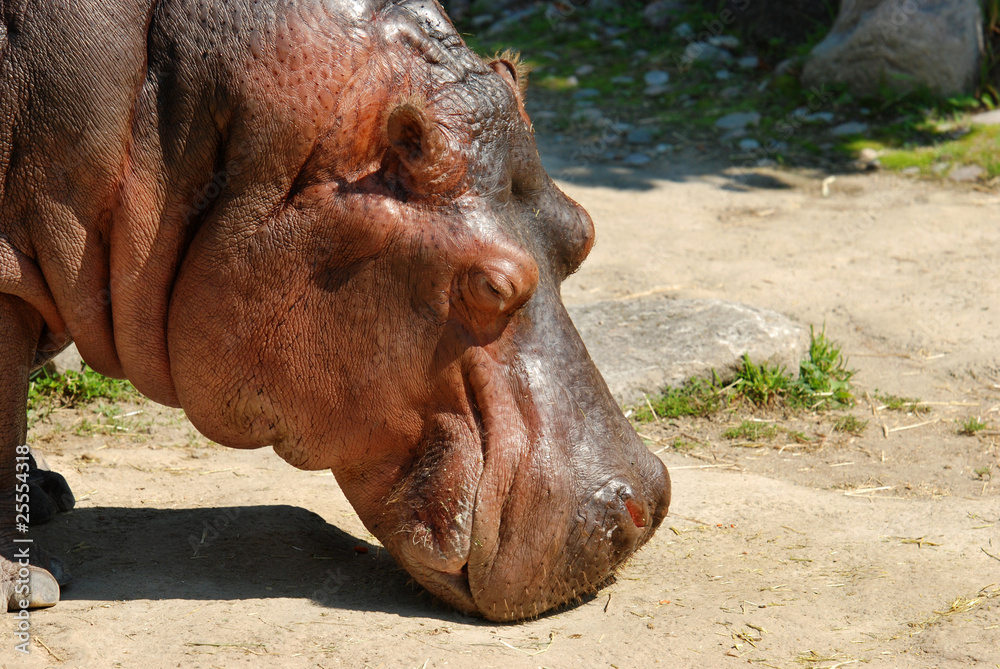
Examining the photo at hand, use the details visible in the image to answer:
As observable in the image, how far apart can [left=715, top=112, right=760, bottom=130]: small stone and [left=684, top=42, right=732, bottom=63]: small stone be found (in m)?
1.28

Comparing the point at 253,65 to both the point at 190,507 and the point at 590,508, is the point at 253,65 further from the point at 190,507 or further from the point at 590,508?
the point at 190,507

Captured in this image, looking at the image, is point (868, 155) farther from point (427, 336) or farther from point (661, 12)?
point (427, 336)

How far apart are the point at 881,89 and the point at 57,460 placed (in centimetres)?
785

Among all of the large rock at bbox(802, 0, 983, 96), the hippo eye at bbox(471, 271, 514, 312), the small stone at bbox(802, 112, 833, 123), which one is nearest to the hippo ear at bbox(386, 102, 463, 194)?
the hippo eye at bbox(471, 271, 514, 312)

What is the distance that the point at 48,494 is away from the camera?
3680 mm

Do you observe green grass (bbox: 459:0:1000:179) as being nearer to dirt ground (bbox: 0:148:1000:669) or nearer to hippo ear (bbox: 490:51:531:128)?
dirt ground (bbox: 0:148:1000:669)

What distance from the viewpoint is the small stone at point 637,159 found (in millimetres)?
9055

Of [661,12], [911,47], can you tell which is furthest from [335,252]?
[661,12]

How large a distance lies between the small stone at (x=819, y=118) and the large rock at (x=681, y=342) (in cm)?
468

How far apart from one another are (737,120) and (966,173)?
217cm

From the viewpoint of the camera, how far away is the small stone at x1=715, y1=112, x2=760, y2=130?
9641mm

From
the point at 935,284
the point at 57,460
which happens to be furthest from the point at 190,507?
the point at 935,284

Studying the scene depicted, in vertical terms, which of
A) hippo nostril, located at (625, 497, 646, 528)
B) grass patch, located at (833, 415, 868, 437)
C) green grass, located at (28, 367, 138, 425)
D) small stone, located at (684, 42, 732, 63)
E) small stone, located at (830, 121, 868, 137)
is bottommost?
small stone, located at (830, 121, 868, 137)

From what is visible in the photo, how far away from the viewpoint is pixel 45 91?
2652 mm
